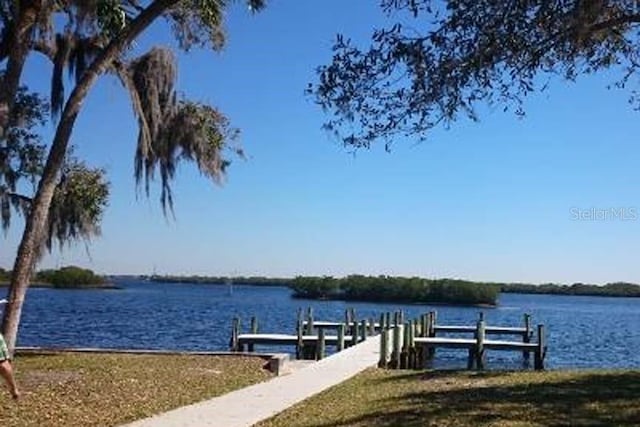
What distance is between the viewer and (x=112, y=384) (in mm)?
14953

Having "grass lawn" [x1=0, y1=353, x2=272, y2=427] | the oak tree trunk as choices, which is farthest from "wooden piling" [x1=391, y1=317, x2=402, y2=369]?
the oak tree trunk

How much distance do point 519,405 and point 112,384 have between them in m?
6.68

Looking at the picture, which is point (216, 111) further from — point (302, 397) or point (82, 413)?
point (82, 413)

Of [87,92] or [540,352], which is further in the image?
[540,352]

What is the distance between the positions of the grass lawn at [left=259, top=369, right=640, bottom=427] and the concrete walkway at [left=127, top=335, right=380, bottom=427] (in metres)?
0.35

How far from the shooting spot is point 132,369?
57.1ft

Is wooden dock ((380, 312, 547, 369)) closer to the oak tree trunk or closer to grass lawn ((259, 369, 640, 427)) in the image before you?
grass lawn ((259, 369, 640, 427))

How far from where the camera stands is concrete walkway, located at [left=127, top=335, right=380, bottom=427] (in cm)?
1164

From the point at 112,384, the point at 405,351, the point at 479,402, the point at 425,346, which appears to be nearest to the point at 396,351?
the point at 405,351

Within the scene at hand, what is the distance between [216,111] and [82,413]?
10072 millimetres

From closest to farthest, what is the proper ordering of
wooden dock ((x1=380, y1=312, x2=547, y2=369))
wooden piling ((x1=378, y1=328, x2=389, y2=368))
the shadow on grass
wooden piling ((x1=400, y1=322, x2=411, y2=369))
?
the shadow on grass
wooden piling ((x1=378, y1=328, x2=389, y2=368))
wooden dock ((x1=380, y1=312, x2=547, y2=369))
wooden piling ((x1=400, y1=322, x2=411, y2=369))

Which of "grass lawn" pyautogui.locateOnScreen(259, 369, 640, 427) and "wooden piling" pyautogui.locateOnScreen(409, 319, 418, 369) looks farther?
"wooden piling" pyautogui.locateOnScreen(409, 319, 418, 369)

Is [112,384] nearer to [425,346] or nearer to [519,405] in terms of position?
[519,405]

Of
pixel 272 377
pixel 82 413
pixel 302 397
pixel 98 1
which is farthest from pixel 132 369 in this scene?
pixel 98 1
